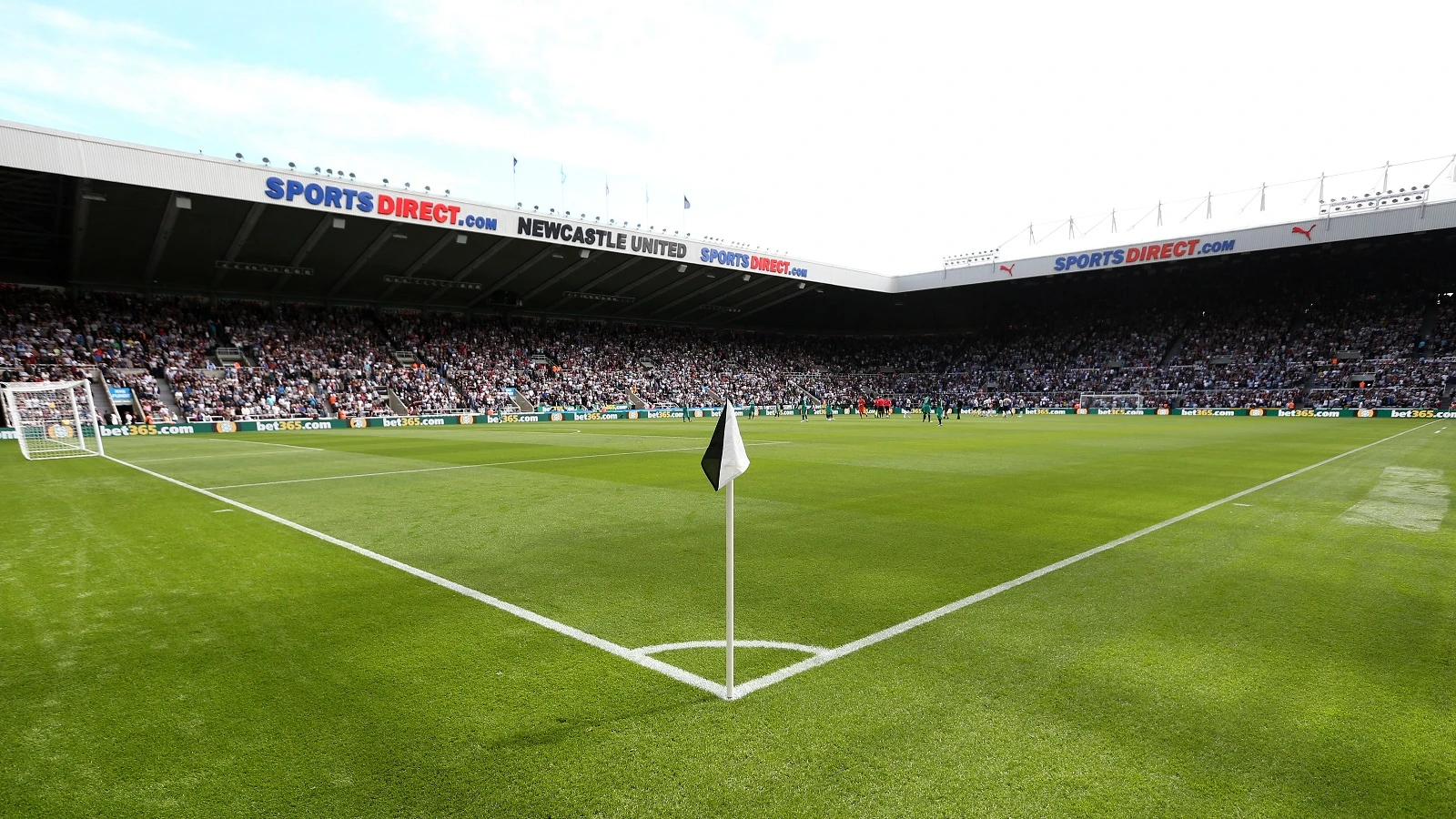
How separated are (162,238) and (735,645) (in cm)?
4590

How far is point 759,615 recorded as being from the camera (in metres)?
5.46

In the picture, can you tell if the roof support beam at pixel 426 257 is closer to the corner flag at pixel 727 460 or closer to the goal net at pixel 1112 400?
the corner flag at pixel 727 460

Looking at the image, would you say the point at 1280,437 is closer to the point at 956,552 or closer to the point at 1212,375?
the point at 956,552

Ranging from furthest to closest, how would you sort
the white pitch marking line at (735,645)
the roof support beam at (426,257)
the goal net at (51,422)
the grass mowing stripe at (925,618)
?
the roof support beam at (426,257) → the goal net at (51,422) → the white pitch marking line at (735,645) → the grass mowing stripe at (925,618)

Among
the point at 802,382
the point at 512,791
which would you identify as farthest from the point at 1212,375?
the point at 512,791

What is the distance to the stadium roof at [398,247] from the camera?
31750mm

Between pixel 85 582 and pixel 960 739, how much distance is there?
25.7ft

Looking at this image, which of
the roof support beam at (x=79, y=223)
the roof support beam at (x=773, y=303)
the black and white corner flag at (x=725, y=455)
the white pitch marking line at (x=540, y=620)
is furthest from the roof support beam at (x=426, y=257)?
the black and white corner flag at (x=725, y=455)

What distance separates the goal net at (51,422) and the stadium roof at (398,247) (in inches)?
364

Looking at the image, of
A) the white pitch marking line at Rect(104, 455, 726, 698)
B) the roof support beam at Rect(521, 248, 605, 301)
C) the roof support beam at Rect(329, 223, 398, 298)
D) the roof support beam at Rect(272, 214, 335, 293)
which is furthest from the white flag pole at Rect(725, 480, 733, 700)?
the roof support beam at Rect(521, 248, 605, 301)

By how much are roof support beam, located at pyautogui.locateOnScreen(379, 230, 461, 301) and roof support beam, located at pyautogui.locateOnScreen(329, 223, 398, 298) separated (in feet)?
9.29

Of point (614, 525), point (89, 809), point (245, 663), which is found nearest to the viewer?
point (89, 809)

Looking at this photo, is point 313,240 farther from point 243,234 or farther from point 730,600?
point 730,600

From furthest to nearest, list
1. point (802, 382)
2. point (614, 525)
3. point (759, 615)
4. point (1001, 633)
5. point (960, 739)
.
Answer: point (802, 382) < point (614, 525) < point (759, 615) < point (1001, 633) < point (960, 739)
